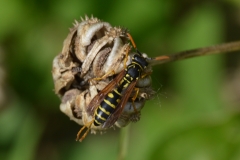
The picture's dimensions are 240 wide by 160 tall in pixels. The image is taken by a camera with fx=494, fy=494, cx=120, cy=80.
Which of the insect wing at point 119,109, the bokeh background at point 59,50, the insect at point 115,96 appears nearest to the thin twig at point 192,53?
the insect at point 115,96

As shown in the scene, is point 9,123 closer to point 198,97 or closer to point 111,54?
point 198,97

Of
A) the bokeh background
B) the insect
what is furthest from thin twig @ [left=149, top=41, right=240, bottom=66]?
the bokeh background

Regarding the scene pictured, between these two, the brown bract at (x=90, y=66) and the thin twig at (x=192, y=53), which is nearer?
the brown bract at (x=90, y=66)

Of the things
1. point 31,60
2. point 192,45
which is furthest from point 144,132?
point 31,60

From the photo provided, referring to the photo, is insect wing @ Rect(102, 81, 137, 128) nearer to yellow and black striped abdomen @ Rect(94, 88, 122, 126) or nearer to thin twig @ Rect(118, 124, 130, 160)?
yellow and black striped abdomen @ Rect(94, 88, 122, 126)

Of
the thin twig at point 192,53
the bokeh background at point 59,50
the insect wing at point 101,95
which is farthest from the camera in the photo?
the bokeh background at point 59,50

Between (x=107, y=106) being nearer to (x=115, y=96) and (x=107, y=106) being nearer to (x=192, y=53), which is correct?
(x=115, y=96)

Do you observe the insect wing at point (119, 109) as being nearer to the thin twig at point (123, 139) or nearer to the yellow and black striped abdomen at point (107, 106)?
the yellow and black striped abdomen at point (107, 106)
